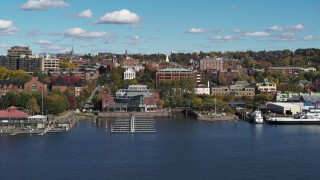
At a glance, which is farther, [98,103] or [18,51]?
[18,51]

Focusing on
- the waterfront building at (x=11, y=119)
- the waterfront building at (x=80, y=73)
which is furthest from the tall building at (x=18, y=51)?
the waterfront building at (x=11, y=119)

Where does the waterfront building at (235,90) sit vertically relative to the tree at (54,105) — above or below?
above

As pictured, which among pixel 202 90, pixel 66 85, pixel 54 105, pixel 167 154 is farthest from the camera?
pixel 202 90

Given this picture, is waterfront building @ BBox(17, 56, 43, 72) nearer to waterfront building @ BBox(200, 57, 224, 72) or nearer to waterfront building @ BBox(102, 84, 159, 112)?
waterfront building @ BBox(200, 57, 224, 72)

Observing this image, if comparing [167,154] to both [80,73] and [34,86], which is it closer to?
[34,86]

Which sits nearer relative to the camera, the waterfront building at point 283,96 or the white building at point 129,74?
the waterfront building at point 283,96

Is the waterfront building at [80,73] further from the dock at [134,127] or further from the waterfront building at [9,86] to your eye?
the dock at [134,127]

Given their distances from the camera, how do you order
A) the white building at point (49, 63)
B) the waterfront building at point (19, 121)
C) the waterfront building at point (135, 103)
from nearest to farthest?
the waterfront building at point (19, 121), the waterfront building at point (135, 103), the white building at point (49, 63)

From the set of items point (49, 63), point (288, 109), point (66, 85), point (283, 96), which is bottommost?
point (288, 109)

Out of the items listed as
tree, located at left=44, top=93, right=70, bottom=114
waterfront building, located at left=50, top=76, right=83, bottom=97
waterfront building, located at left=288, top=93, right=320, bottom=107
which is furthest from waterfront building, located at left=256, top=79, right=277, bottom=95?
tree, located at left=44, top=93, right=70, bottom=114

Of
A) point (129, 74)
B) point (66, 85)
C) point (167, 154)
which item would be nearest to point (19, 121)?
point (167, 154)
